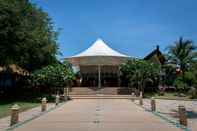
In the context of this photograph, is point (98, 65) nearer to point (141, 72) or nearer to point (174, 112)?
point (141, 72)

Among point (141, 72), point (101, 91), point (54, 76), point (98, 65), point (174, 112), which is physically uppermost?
point (98, 65)

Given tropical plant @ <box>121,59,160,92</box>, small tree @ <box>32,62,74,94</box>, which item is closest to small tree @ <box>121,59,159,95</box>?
tropical plant @ <box>121,59,160,92</box>

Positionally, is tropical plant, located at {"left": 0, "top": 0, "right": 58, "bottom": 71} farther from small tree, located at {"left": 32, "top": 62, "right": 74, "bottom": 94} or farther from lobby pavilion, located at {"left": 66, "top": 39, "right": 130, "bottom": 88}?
lobby pavilion, located at {"left": 66, "top": 39, "right": 130, "bottom": 88}

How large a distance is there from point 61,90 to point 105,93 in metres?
7.72

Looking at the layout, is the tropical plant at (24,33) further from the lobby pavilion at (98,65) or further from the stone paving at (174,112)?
the lobby pavilion at (98,65)

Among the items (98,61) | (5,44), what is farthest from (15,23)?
(98,61)

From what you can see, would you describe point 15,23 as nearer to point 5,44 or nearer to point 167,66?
point 5,44

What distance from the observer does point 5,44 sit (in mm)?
33688

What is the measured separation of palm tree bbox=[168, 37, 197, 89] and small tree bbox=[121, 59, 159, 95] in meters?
15.9

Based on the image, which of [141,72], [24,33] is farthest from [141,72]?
[24,33]

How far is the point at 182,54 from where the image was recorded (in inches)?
2638

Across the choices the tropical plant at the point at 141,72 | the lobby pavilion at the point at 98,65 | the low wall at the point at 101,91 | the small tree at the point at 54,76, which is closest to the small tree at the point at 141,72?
the tropical plant at the point at 141,72

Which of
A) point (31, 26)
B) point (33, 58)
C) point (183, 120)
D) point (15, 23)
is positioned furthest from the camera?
point (33, 58)

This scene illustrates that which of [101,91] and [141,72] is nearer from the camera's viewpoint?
[141,72]
